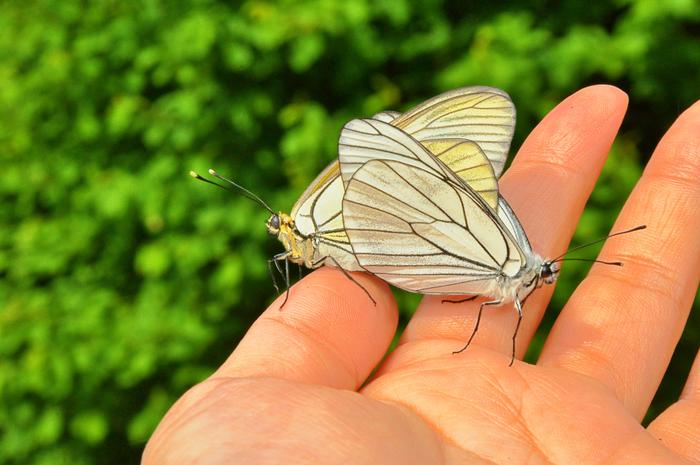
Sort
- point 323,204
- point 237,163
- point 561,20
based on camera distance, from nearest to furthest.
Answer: point 323,204 → point 237,163 → point 561,20

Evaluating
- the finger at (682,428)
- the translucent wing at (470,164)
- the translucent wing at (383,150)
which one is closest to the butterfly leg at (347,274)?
the translucent wing at (383,150)

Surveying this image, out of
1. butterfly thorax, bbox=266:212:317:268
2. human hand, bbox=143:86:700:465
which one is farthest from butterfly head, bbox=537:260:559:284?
butterfly thorax, bbox=266:212:317:268

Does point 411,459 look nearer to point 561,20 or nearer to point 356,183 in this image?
point 356,183

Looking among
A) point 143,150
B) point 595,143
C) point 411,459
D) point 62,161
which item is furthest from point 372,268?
point 62,161

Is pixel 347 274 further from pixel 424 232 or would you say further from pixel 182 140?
pixel 182 140

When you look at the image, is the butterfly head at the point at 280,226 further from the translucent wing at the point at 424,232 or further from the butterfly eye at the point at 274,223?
the translucent wing at the point at 424,232

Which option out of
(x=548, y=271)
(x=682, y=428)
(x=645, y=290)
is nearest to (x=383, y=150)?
(x=548, y=271)

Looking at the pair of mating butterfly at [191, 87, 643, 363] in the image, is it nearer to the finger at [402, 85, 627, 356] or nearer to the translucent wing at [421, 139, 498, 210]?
the translucent wing at [421, 139, 498, 210]
